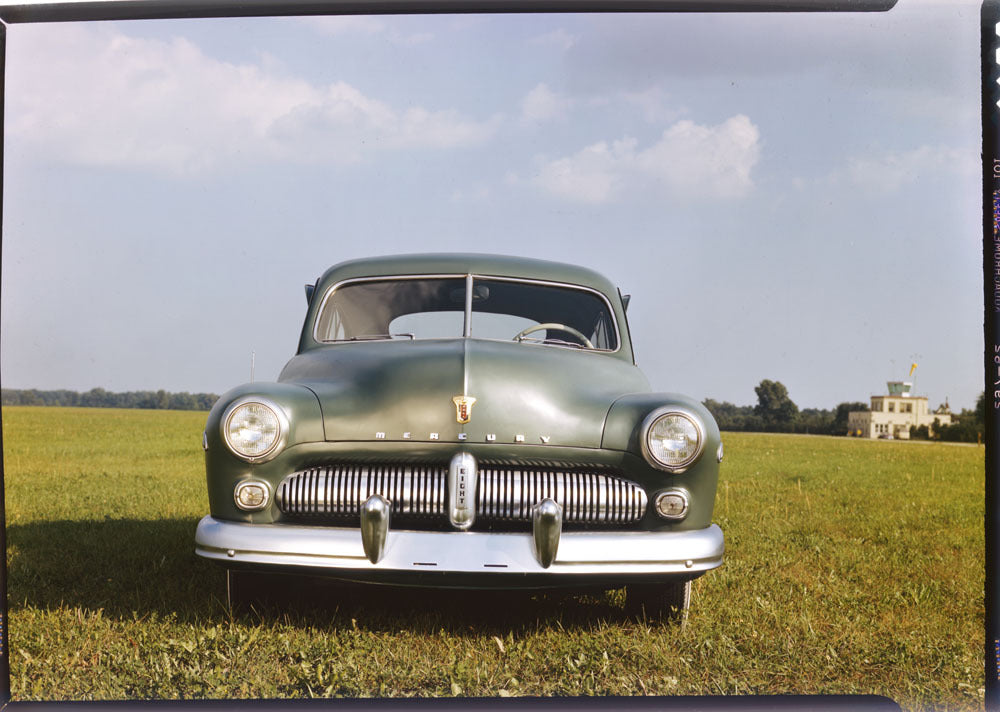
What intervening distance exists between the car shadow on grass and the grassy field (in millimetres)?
13

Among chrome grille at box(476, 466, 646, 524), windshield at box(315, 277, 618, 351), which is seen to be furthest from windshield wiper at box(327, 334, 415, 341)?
chrome grille at box(476, 466, 646, 524)

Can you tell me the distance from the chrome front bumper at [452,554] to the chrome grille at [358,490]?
9cm

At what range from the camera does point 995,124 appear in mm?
2158

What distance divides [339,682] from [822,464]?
29.5 feet

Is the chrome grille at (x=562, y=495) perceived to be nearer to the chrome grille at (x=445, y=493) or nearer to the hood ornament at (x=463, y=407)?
the chrome grille at (x=445, y=493)

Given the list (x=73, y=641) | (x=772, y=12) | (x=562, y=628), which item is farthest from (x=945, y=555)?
(x=73, y=641)

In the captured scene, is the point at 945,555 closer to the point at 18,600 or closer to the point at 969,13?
the point at 969,13

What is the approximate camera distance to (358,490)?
2727mm

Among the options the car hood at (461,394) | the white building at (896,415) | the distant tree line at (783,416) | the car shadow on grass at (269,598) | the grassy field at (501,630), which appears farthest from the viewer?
the white building at (896,415)

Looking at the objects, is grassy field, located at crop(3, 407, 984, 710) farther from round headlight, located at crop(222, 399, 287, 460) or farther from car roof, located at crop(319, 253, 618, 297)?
car roof, located at crop(319, 253, 618, 297)

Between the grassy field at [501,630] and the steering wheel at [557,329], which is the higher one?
the steering wheel at [557,329]

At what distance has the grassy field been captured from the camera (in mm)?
2516

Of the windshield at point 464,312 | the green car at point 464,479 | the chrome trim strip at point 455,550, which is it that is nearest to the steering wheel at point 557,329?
the windshield at point 464,312

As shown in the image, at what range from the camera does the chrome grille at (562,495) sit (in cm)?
271
